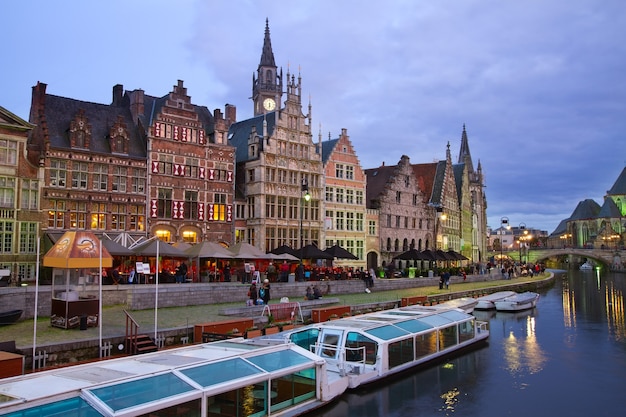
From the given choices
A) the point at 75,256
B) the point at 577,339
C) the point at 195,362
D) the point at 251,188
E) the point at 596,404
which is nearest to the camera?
the point at 195,362

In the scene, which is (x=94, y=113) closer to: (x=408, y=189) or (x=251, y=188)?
(x=251, y=188)

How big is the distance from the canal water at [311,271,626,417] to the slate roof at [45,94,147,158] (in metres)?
24.2

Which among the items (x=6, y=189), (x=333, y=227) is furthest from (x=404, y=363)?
(x=333, y=227)

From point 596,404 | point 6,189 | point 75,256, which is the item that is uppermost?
point 6,189

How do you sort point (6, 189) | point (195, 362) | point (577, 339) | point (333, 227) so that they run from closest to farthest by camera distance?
point (195, 362)
point (577, 339)
point (6, 189)
point (333, 227)

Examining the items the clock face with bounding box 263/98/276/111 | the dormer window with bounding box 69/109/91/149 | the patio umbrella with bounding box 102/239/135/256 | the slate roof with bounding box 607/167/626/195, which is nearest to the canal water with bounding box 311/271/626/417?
the patio umbrella with bounding box 102/239/135/256

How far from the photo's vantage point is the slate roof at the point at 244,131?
148 feet

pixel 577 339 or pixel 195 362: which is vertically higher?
pixel 195 362

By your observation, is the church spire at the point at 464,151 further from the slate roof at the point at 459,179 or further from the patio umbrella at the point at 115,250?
the patio umbrella at the point at 115,250

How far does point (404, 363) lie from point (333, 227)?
3040 centimetres

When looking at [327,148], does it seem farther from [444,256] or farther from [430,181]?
[430,181]

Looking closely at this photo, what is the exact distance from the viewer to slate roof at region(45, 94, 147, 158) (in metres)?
34.2

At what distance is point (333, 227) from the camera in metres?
48.9

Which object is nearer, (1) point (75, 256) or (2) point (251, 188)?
(1) point (75, 256)
